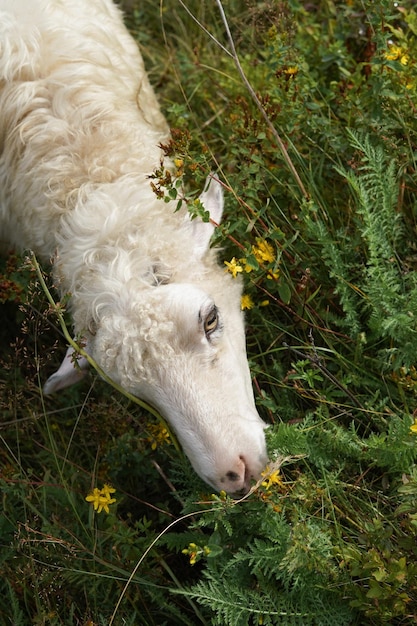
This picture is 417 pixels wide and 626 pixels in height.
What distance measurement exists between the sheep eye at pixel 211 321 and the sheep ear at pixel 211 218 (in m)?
0.35

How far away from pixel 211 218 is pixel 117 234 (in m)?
0.50

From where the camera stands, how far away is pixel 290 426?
3.10 m

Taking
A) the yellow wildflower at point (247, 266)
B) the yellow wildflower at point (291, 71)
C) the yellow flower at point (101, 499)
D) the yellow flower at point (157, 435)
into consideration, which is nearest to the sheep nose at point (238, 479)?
the yellow flower at point (157, 435)

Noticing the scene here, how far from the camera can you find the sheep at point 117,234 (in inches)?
121

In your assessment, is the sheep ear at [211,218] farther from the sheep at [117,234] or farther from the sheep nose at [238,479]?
the sheep nose at [238,479]

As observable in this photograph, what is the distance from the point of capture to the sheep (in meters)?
3.06

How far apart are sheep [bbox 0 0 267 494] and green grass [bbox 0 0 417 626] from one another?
185mm

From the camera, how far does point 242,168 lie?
3.93 meters

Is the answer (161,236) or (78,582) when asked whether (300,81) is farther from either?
(78,582)

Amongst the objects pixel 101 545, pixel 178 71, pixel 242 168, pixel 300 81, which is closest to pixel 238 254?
pixel 242 168

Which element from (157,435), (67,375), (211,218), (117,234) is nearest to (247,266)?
(211,218)

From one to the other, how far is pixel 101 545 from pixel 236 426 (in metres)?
1.22

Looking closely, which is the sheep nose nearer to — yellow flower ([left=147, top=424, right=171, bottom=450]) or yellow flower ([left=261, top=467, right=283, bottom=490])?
yellow flower ([left=261, top=467, right=283, bottom=490])

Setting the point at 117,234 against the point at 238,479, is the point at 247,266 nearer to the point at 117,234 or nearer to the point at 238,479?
the point at 117,234
